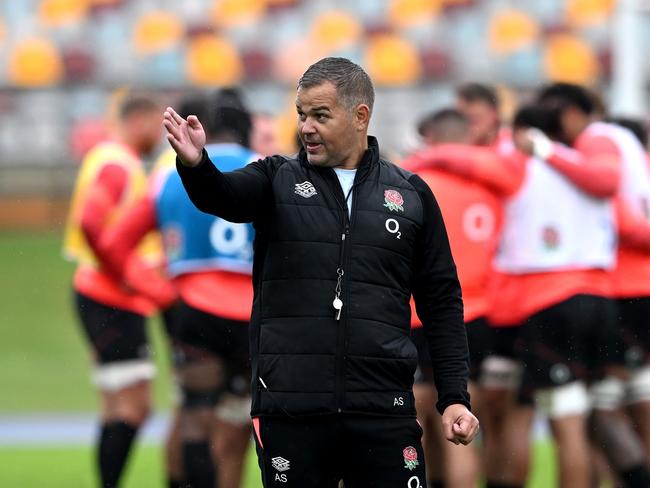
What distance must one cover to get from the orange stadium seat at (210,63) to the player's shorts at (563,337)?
17.5m

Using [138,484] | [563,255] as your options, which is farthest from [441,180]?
[138,484]

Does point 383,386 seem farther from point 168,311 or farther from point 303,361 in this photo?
point 168,311

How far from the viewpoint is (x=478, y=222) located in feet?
22.0

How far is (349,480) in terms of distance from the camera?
428 centimetres

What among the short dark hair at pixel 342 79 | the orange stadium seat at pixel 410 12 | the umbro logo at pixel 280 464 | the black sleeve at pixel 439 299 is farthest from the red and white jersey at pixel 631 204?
the orange stadium seat at pixel 410 12

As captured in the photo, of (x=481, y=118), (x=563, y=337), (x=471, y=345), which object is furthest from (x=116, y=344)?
(x=563, y=337)

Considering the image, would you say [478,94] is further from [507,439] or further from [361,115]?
[361,115]

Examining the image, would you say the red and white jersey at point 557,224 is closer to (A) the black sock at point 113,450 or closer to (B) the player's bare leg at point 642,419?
(B) the player's bare leg at point 642,419

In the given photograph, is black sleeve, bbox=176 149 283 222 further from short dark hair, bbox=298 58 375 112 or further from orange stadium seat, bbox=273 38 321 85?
orange stadium seat, bbox=273 38 321 85

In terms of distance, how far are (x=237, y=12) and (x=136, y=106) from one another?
16593 mm

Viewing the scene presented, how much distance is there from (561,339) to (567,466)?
2.01 ft

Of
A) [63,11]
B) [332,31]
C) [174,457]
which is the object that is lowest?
[174,457]

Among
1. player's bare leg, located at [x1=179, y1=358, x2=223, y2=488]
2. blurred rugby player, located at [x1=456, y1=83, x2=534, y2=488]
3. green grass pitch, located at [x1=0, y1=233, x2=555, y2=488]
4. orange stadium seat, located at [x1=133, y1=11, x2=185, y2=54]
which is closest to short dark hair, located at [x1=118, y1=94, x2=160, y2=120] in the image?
blurred rugby player, located at [x1=456, y1=83, x2=534, y2=488]

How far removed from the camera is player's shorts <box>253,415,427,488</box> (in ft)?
13.8
